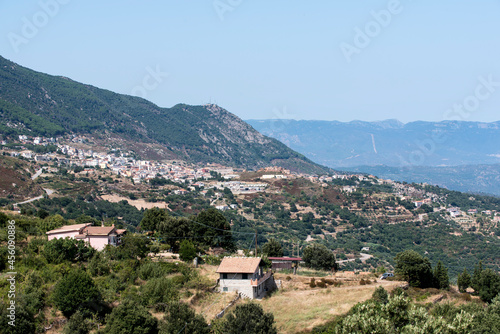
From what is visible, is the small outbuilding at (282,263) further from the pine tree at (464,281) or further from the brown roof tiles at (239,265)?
the pine tree at (464,281)

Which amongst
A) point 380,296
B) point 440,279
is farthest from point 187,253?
point 440,279

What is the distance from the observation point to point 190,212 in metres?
85.7

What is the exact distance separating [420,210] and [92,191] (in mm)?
75556

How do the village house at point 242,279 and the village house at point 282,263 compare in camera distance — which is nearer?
the village house at point 242,279

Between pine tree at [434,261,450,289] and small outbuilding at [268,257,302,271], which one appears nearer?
pine tree at [434,261,450,289]

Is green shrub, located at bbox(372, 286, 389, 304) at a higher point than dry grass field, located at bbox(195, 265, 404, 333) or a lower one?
higher

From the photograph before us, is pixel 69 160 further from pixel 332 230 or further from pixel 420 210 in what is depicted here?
pixel 420 210

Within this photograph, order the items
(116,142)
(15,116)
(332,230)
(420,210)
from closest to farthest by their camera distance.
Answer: (332,230)
(420,210)
(15,116)
(116,142)

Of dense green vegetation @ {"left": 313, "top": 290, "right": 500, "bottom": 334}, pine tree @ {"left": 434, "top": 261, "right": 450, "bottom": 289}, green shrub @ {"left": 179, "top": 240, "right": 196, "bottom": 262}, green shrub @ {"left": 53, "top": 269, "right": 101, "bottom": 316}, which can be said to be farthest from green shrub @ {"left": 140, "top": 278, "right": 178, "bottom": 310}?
pine tree @ {"left": 434, "top": 261, "right": 450, "bottom": 289}

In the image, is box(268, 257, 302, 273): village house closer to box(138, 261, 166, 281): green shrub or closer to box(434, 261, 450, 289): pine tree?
box(434, 261, 450, 289): pine tree

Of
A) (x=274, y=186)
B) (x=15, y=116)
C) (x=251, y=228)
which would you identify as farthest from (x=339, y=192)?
(x=15, y=116)

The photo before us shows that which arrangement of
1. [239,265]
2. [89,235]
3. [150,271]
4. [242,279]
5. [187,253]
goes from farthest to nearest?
[187,253], [89,235], [239,265], [150,271], [242,279]

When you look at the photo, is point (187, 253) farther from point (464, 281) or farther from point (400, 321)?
point (464, 281)

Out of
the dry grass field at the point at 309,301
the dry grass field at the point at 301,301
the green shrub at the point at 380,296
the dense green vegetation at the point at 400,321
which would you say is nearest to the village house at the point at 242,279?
the dry grass field at the point at 301,301
